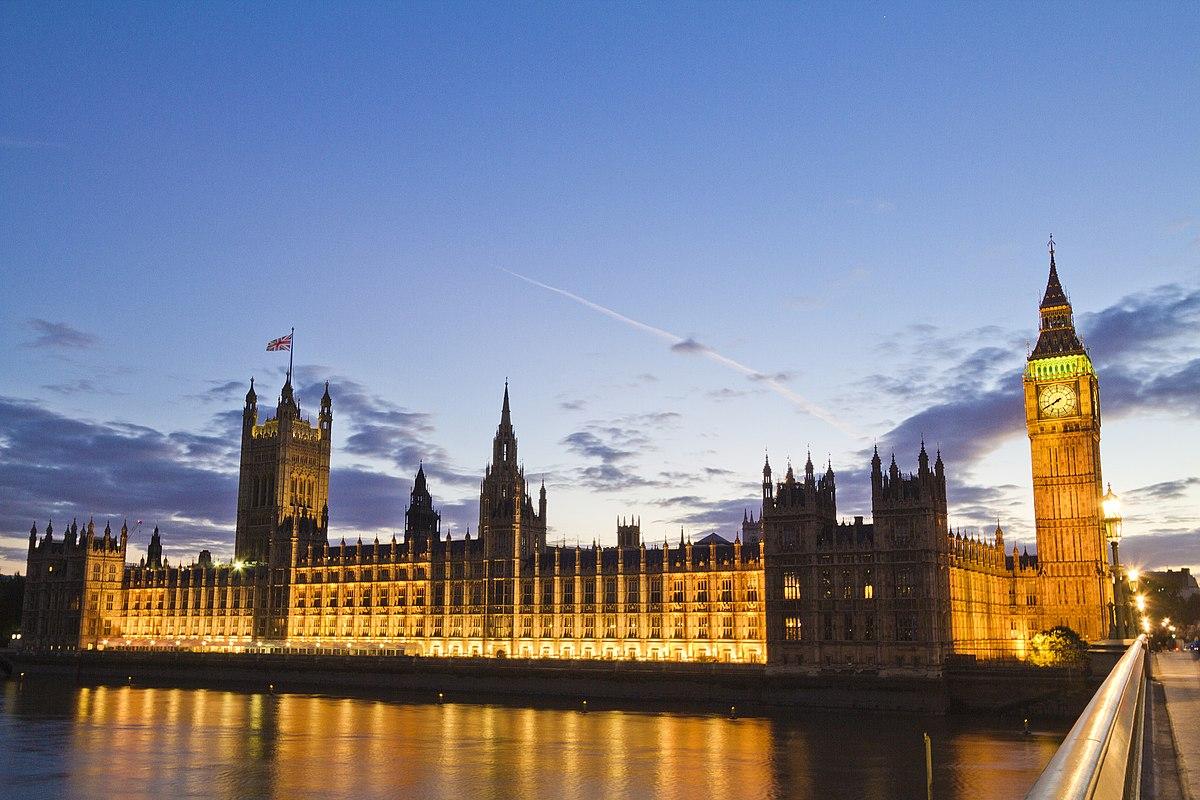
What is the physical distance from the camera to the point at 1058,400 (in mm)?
144500

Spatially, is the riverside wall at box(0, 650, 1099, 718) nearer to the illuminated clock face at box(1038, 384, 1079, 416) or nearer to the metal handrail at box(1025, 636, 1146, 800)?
the illuminated clock face at box(1038, 384, 1079, 416)

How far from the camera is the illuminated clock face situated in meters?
144

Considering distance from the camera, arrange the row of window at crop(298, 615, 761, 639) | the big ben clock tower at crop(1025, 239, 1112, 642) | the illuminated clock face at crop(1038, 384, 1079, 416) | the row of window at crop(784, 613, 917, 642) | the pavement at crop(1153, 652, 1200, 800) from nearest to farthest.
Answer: the pavement at crop(1153, 652, 1200, 800) → the row of window at crop(784, 613, 917, 642) → the row of window at crop(298, 615, 761, 639) → the big ben clock tower at crop(1025, 239, 1112, 642) → the illuminated clock face at crop(1038, 384, 1079, 416)

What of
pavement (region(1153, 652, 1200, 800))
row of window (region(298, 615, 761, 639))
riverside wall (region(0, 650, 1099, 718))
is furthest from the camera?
row of window (region(298, 615, 761, 639))

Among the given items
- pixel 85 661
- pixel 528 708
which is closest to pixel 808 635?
pixel 528 708

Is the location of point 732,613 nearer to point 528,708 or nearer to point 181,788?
point 528,708

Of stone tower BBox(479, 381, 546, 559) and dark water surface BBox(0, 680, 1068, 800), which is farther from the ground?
stone tower BBox(479, 381, 546, 559)

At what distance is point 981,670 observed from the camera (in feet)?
346

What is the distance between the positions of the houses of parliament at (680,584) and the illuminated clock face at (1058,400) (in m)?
0.20

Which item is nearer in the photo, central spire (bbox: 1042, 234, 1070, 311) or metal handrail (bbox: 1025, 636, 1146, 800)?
metal handrail (bbox: 1025, 636, 1146, 800)

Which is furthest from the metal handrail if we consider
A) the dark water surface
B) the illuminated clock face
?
the illuminated clock face

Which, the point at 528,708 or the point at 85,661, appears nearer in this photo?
the point at 528,708

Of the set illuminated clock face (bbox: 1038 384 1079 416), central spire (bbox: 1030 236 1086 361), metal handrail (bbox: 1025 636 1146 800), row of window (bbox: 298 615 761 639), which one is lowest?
row of window (bbox: 298 615 761 639)

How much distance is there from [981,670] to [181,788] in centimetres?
7344
